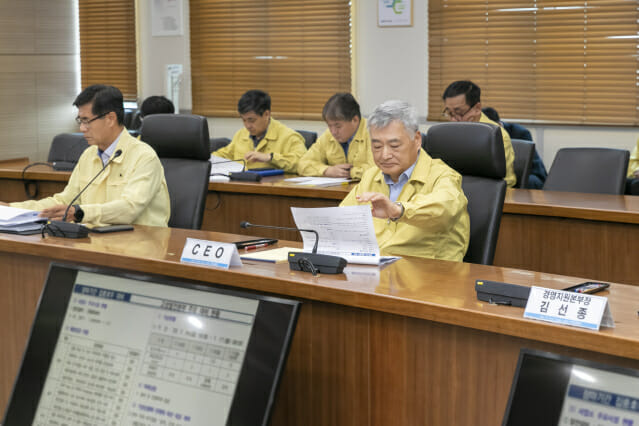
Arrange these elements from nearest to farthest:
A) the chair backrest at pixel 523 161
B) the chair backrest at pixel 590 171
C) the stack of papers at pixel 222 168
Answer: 1. the chair backrest at pixel 590 171
2. the chair backrest at pixel 523 161
3. the stack of papers at pixel 222 168

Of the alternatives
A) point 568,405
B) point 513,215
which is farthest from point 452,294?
point 513,215

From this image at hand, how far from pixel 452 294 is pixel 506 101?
4.31m

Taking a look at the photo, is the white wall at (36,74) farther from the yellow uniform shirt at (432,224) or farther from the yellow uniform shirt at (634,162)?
the yellow uniform shirt at (432,224)

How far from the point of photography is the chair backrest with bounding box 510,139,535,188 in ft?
13.9

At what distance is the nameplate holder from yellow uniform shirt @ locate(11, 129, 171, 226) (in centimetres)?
99

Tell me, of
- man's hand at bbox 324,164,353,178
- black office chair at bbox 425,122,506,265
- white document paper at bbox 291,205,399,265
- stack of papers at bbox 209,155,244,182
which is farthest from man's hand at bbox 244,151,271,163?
white document paper at bbox 291,205,399,265

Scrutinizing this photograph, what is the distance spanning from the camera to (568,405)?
3.62ft

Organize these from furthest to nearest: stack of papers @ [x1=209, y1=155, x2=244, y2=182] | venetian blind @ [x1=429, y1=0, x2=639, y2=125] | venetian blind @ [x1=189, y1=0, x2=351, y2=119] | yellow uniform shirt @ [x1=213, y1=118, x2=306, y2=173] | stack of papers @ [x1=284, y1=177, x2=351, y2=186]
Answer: venetian blind @ [x1=189, y1=0, x2=351, y2=119] → venetian blind @ [x1=429, y1=0, x2=639, y2=125] → yellow uniform shirt @ [x1=213, y1=118, x2=306, y2=173] → stack of papers @ [x1=209, y1=155, x2=244, y2=182] → stack of papers @ [x1=284, y1=177, x2=351, y2=186]

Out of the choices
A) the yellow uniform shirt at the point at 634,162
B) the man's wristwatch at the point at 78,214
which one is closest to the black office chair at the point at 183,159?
the man's wristwatch at the point at 78,214

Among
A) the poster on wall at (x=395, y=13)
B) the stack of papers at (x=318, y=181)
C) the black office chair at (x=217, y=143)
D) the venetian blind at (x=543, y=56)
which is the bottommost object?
the stack of papers at (x=318, y=181)

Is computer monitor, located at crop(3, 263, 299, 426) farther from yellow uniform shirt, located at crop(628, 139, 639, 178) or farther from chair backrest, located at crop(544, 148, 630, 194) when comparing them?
yellow uniform shirt, located at crop(628, 139, 639, 178)

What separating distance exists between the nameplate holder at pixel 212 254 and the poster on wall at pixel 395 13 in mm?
4471

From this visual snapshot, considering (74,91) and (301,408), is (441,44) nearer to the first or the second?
(74,91)

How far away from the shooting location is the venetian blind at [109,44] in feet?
24.1
